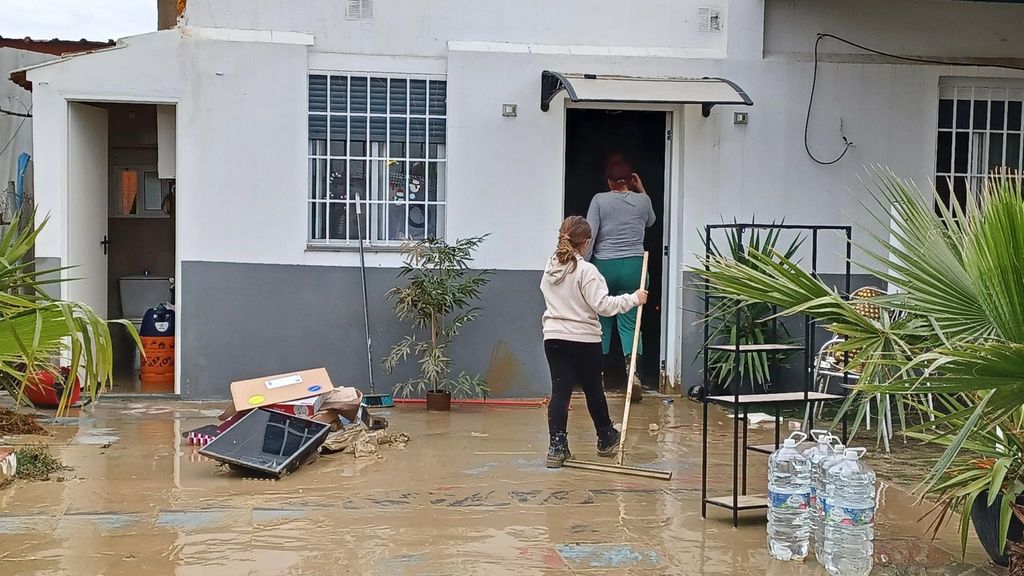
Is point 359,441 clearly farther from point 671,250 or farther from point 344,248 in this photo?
point 671,250

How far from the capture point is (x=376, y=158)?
937 cm

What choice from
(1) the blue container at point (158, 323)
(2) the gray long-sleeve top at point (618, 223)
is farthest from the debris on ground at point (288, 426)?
(2) the gray long-sleeve top at point (618, 223)

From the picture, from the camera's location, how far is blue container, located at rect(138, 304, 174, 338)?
9812mm

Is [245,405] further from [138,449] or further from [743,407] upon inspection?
[743,407]

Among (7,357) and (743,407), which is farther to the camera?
(743,407)

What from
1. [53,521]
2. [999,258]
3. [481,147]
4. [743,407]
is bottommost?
[53,521]

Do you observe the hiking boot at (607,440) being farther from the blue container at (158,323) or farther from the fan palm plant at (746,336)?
the blue container at (158,323)

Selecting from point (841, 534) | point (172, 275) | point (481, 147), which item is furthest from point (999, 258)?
point (172, 275)

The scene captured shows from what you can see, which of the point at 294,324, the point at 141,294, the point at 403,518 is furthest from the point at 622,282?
the point at 141,294

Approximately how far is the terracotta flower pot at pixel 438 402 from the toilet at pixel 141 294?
3544 mm

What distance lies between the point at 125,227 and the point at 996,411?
9392mm

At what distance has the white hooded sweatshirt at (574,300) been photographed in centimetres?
Result: 663

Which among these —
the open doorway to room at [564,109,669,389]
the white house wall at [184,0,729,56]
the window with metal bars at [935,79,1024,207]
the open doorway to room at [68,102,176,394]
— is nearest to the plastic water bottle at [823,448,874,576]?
the open doorway to room at [564,109,669,389]

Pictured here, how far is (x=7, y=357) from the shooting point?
14.7ft
